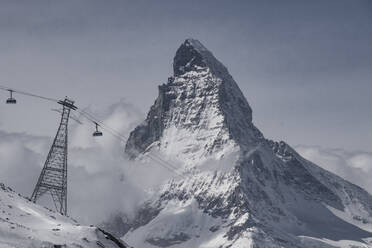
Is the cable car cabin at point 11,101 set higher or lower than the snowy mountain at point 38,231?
higher

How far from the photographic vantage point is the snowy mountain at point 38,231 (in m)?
58.8

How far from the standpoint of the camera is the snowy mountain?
58.8m

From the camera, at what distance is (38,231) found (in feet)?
204

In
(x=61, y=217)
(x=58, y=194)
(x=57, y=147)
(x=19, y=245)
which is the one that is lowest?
(x=19, y=245)

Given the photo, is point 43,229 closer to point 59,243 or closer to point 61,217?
point 59,243

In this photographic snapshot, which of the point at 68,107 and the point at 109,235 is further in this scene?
the point at 68,107

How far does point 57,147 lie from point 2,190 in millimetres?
33388

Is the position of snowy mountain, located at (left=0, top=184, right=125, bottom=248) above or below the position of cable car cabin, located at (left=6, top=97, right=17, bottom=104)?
below

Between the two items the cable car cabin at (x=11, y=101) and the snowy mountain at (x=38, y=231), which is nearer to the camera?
the snowy mountain at (x=38, y=231)

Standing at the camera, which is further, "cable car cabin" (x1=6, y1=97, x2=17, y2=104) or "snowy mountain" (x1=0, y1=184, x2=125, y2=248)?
"cable car cabin" (x1=6, y1=97, x2=17, y2=104)

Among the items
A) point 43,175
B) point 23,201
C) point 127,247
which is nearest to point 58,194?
point 43,175

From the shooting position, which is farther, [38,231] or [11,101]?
[11,101]

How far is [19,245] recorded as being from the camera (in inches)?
2258

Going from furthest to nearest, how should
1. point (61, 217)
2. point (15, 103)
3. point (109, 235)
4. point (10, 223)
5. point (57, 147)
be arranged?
point (57, 147) → point (15, 103) → point (61, 217) → point (109, 235) → point (10, 223)
